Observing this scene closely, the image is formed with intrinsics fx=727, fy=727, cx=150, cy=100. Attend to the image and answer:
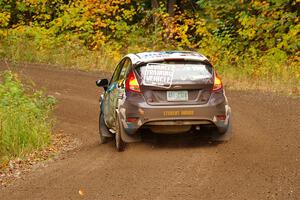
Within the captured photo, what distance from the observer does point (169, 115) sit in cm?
1166

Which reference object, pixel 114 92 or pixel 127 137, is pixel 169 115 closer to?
pixel 127 137

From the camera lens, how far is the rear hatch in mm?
11750

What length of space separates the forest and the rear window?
28.4 ft

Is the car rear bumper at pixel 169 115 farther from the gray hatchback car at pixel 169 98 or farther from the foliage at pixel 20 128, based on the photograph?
the foliage at pixel 20 128

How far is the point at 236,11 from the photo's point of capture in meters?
28.2

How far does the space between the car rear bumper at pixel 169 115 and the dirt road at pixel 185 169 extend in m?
0.48

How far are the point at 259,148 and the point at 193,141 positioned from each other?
1.34 m

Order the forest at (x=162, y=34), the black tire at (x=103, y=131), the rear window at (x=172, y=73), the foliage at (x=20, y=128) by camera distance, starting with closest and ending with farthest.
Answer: the rear window at (x=172, y=73) < the foliage at (x=20, y=128) < the black tire at (x=103, y=131) < the forest at (x=162, y=34)

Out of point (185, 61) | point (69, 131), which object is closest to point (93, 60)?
point (69, 131)

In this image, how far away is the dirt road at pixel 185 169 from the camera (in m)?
9.17

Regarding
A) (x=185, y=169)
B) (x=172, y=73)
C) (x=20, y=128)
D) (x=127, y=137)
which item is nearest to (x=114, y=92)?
(x=127, y=137)

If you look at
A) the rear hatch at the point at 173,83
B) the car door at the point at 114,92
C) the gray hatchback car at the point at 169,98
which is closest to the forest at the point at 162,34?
the car door at the point at 114,92

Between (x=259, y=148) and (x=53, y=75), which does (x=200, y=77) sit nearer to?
(x=259, y=148)

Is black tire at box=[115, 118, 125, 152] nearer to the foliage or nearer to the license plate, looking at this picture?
the license plate
